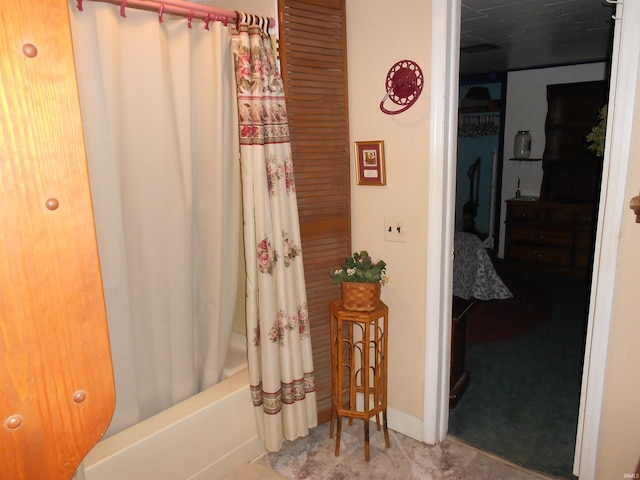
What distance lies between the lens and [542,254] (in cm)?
511

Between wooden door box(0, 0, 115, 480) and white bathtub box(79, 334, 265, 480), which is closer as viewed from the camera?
wooden door box(0, 0, 115, 480)

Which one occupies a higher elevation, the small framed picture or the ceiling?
the ceiling

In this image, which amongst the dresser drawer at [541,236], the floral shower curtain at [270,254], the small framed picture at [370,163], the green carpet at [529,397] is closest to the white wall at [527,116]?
the dresser drawer at [541,236]

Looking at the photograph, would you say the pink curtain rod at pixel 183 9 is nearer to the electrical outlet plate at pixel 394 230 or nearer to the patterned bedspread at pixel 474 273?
the electrical outlet plate at pixel 394 230

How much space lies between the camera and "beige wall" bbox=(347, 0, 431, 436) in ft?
6.77

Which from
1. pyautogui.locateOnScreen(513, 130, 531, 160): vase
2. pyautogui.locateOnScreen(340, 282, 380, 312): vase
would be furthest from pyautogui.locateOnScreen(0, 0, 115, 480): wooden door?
pyautogui.locateOnScreen(513, 130, 531, 160): vase

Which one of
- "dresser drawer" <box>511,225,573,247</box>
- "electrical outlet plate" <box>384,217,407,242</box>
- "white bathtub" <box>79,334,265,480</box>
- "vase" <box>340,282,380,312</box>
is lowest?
"white bathtub" <box>79,334,265,480</box>

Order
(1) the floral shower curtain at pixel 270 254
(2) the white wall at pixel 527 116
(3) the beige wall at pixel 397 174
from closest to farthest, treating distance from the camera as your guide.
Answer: (1) the floral shower curtain at pixel 270 254, (3) the beige wall at pixel 397 174, (2) the white wall at pixel 527 116

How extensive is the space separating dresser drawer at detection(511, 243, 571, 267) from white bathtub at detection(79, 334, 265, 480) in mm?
3988

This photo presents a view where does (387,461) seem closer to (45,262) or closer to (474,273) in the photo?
(45,262)

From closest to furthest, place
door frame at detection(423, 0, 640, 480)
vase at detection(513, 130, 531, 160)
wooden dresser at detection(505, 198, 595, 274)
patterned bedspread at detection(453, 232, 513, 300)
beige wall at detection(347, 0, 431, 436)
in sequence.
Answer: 1. door frame at detection(423, 0, 640, 480)
2. beige wall at detection(347, 0, 431, 436)
3. patterned bedspread at detection(453, 232, 513, 300)
4. wooden dresser at detection(505, 198, 595, 274)
5. vase at detection(513, 130, 531, 160)

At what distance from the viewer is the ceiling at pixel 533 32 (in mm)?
2967

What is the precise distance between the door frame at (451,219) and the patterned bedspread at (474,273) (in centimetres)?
181

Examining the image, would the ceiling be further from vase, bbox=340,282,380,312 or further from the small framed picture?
vase, bbox=340,282,380,312
